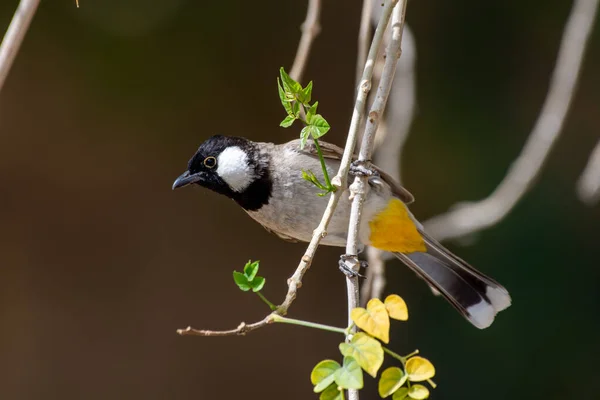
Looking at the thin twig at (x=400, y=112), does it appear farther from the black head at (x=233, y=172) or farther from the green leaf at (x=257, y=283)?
the green leaf at (x=257, y=283)

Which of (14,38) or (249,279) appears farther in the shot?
(249,279)

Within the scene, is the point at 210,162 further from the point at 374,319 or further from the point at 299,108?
the point at 374,319

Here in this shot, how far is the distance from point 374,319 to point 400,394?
0.39ft

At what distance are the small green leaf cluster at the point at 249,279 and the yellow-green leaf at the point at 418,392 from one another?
0.32m

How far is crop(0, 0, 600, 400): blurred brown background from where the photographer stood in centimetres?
439

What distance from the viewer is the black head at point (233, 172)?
248cm

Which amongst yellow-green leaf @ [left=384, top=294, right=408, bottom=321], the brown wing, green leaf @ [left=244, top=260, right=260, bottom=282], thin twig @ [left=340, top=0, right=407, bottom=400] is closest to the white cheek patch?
the brown wing

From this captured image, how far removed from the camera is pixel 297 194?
243 cm

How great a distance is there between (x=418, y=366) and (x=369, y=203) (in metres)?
1.39

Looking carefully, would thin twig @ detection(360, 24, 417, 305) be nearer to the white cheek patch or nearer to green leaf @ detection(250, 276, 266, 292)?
the white cheek patch

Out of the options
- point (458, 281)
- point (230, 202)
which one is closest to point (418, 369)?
point (458, 281)

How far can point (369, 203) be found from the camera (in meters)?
2.54

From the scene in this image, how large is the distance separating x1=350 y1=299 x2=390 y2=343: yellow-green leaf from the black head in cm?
133

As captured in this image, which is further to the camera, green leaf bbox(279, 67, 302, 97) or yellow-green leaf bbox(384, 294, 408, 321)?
green leaf bbox(279, 67, 302, 97)
